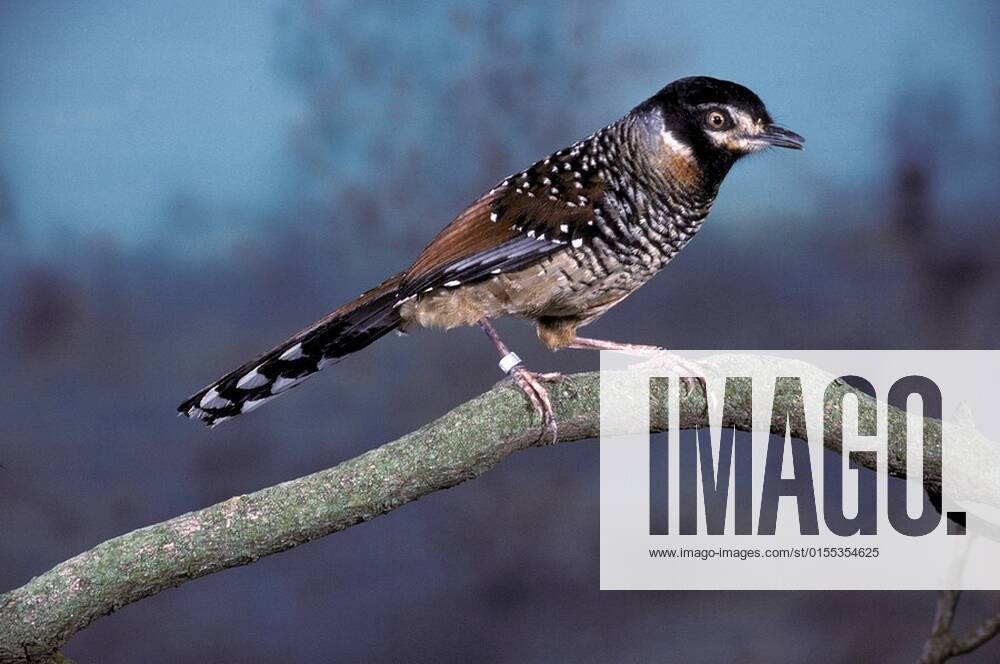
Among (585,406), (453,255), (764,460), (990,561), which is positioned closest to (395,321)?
(453,255)

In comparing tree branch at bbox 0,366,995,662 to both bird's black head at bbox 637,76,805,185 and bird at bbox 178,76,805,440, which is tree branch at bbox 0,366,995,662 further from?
bird's black head at bbox 637,76,805,185

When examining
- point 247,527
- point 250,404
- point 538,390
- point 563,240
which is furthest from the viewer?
point 250,404

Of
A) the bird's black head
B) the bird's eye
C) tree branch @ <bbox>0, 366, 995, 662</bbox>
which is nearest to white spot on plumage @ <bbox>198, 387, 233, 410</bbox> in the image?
tree branch @ <bbox>0, 366, 995, 662</bbox>

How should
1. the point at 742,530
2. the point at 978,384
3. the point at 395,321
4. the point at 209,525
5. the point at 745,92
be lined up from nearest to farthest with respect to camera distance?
the point at 209,525
the point at 745,92
the point at 395,321
the point at 978,384
the point at 742,530

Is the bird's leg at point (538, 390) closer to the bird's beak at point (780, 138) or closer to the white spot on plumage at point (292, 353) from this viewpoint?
the white spot on plumage at point (292, 353)

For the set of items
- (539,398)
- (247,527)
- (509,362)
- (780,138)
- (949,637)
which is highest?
(780,138)

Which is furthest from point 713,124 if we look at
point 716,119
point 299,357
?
point 299,357

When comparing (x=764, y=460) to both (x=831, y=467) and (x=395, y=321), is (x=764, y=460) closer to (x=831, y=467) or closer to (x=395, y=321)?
(x=831, y=467)

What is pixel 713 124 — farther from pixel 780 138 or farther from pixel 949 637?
pixel 949 637
